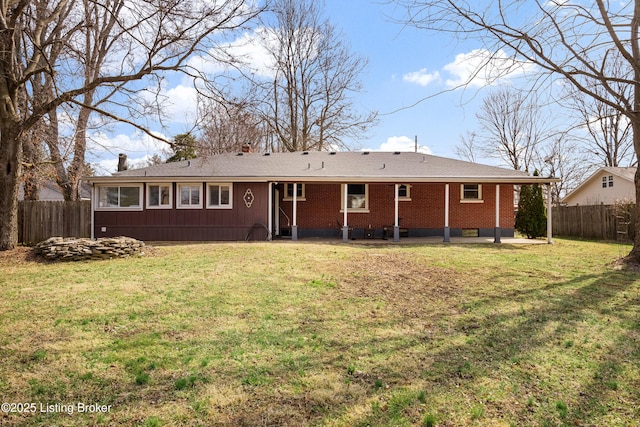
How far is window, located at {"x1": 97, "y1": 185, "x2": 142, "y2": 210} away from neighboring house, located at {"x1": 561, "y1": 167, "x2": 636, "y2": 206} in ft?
89.5

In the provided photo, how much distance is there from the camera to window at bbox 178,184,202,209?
638 inches

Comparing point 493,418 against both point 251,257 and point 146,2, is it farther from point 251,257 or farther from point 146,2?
point 146,2

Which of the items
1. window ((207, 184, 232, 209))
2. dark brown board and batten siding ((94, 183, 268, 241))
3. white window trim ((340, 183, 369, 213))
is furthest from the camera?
white window trim ((340, 183, 369, 213))

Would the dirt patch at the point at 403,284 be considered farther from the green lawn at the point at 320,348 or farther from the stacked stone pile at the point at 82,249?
the stacked stone pile at the point at 82,249

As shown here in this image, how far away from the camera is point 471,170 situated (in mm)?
17062

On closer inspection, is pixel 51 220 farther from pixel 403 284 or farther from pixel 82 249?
pixel 403 284

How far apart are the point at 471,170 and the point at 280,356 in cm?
1514

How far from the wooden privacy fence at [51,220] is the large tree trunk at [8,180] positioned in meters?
5.54

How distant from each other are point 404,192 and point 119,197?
1256 centimetres

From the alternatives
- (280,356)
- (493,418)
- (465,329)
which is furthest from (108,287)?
(493,418)

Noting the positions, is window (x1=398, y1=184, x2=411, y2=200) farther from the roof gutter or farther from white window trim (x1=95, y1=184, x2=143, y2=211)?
white window trim (x1=95, y1=184, x2=143, y2=211)

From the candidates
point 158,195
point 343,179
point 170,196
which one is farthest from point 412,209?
point 158,195

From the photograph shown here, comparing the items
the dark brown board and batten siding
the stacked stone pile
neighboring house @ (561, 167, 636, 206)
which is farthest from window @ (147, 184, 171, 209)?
neighboring house @ (561, 167, 636, 206)

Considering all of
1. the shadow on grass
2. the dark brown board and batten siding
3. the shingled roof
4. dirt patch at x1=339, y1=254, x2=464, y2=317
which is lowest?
the shadow on grass
